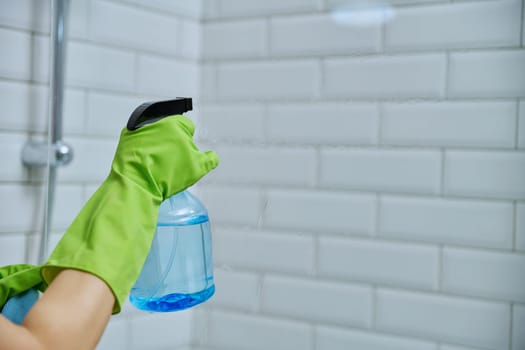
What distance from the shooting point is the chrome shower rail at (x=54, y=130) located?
41.4 inches

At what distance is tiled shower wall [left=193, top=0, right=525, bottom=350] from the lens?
44.1 inches

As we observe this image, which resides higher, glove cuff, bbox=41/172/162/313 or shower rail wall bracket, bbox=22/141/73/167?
shower rail wall bracket, bbox=22/141/73/167

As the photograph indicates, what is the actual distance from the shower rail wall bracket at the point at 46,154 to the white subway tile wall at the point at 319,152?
15 millimetres

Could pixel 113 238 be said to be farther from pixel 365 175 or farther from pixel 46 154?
pixel 365 175

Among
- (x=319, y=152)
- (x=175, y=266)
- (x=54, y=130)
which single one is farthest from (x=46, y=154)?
(x=319, y=152)

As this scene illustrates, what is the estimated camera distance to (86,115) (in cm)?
119

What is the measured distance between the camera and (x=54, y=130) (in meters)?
1.06

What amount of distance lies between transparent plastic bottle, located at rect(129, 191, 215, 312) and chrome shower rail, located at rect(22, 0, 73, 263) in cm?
25

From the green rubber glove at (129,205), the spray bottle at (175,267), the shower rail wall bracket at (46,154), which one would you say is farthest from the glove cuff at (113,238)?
the shower rail wall bracket at (46,154)

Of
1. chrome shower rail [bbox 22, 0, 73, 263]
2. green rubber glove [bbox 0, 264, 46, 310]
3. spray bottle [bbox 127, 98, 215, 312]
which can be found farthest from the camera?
chrome shower rail [bbox 22, 0, 73, 263]

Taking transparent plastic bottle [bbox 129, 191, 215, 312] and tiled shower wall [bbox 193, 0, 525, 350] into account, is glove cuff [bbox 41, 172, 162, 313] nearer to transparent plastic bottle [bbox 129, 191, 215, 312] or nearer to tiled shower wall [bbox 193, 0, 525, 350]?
transparent plastic bottle [bbox 129, 191, 215, 312]

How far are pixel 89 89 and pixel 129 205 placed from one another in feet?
1.71

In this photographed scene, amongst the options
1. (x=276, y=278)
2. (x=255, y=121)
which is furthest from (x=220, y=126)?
(x=276, y=278)

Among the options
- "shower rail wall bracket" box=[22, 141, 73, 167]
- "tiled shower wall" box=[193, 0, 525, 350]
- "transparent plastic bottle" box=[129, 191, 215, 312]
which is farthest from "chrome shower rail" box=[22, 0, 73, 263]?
"tiled shower wall" box=[193, 0, 525, 350]
